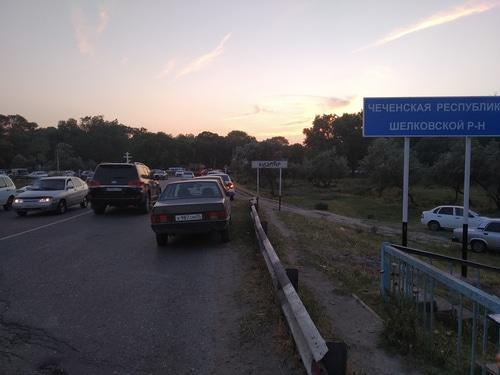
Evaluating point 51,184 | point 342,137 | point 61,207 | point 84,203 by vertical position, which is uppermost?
point 342,137

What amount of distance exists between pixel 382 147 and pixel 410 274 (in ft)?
176

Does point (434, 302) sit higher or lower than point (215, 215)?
lower

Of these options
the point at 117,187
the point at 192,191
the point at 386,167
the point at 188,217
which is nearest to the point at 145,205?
the point at 117,187

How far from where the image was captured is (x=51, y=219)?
1634 centimetres

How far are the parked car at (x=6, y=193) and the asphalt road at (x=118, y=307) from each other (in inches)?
419

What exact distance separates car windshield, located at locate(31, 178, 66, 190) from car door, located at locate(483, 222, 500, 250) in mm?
20115

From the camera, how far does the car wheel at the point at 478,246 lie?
22312 millimetres

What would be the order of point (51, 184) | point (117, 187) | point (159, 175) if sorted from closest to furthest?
point (117, 187), point (51, 184), point (159, 175)

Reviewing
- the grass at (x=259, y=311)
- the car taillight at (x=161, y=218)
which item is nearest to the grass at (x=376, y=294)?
the grass at (x=259, y=311)

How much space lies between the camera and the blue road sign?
8.58m

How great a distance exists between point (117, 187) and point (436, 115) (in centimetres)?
1251

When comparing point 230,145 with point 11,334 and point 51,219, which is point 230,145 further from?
point 11,334

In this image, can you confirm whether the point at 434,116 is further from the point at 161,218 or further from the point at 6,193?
the point at 6,193

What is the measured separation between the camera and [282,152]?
5281 centimetres
